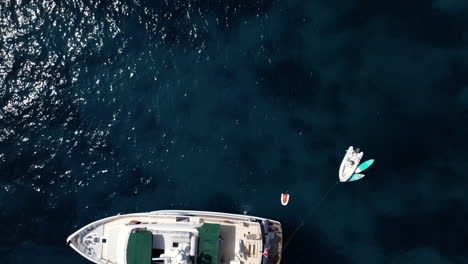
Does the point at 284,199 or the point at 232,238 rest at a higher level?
the point at 284,199

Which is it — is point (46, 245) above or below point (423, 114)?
below

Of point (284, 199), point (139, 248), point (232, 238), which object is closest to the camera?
point (139, 248)

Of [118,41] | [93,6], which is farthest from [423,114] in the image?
[93,6]

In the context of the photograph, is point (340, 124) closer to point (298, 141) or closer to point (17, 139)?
point (298, 141)

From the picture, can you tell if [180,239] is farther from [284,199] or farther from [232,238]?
[284,199]

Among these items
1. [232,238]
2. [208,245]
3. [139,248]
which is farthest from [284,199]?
[139,248]

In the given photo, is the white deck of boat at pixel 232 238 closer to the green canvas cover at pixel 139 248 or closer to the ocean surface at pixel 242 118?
the green canvas cover at pixel 139 248
